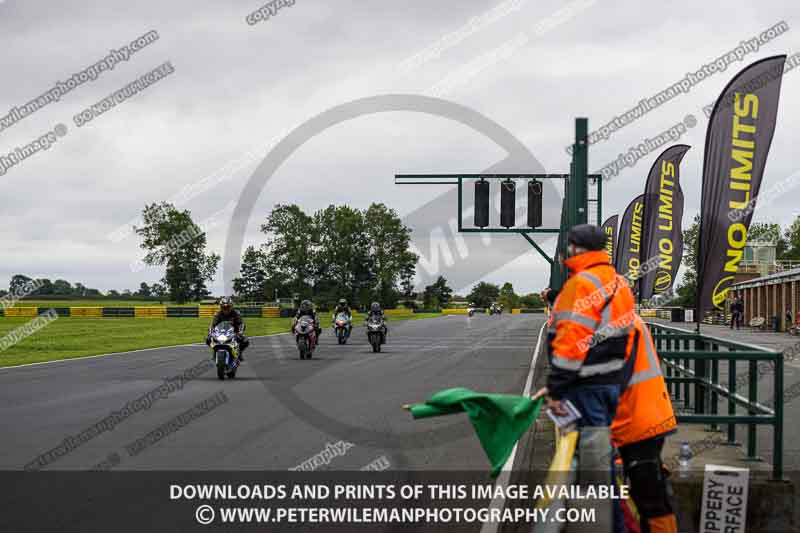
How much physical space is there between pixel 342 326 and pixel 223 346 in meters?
14.6

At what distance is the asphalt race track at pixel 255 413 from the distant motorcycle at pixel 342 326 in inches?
312

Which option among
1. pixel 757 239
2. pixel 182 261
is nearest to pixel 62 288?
pixel 182 261

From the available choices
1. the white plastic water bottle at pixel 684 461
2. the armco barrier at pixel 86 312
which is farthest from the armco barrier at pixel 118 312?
the white plastic water bottle at pixel 684 461

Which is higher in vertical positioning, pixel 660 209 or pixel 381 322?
pixel 660 209

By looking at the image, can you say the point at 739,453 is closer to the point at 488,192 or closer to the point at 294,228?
the point at 488,192

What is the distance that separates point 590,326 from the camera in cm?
457

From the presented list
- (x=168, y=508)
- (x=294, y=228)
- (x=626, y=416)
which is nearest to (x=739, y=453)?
(x=626, y=416)

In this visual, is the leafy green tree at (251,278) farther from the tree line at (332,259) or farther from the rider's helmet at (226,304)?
the rider's helmet at (226,304)

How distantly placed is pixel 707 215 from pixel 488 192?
19.0 m

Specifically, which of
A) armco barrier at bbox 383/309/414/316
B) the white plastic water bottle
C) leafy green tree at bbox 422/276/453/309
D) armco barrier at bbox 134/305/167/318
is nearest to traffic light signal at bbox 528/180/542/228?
the white plastic water bottle

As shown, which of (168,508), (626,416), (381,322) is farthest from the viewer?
(381,322)

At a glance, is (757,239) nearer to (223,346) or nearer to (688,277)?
(688,277)

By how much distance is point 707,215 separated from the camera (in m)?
11.2

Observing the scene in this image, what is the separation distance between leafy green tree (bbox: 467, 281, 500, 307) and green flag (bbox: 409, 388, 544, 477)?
167 m
